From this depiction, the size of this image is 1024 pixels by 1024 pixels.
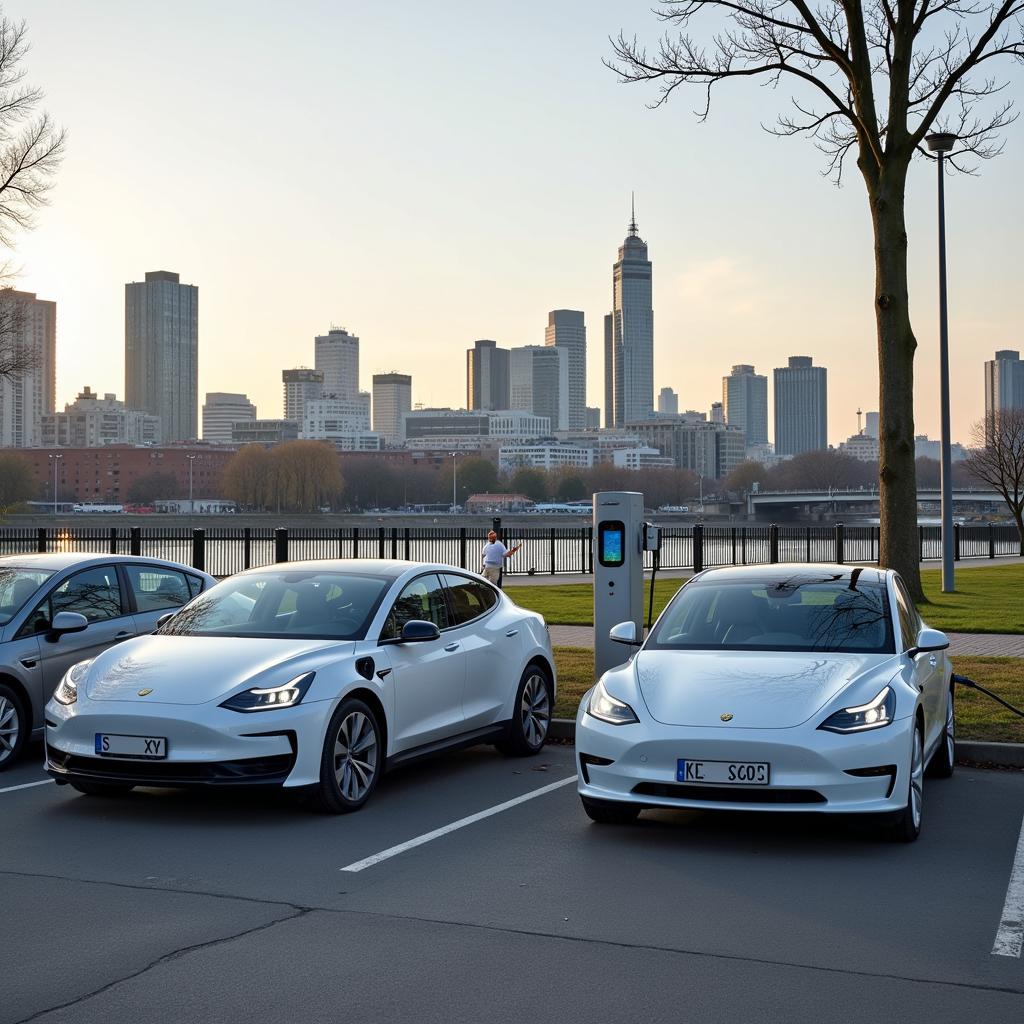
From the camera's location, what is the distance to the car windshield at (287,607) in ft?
28.4

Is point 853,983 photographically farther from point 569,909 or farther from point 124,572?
point 124,572

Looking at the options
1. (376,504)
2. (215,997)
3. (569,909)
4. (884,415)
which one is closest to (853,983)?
(569,909)

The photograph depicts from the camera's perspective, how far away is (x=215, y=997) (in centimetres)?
473

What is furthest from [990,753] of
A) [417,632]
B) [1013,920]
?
[417,632]

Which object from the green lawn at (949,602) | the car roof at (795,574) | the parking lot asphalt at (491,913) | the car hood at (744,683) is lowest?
the parking lot asphalt at (491,913)

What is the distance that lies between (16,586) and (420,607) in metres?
3.26

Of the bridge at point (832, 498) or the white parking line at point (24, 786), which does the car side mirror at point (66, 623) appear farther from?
the bridge at point (832, 498)

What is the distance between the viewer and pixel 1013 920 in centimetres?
584

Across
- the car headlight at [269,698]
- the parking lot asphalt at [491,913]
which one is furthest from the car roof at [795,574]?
the car headlight at [269,698]

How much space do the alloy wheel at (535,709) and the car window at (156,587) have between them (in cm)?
305

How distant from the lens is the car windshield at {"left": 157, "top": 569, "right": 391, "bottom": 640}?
866 centimetres

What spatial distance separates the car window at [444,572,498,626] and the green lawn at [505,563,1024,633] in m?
10.1

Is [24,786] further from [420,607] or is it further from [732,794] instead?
[732,794]

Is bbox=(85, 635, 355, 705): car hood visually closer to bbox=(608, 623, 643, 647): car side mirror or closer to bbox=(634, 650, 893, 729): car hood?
bbox=(608, 623, 643, 647): car side mirror
